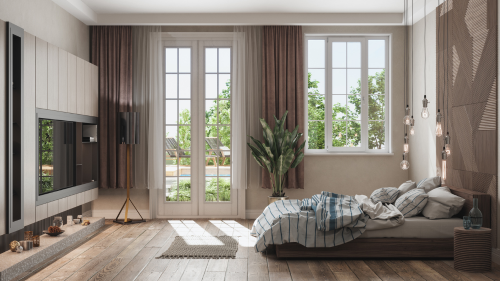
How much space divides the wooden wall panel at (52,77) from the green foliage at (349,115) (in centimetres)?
330

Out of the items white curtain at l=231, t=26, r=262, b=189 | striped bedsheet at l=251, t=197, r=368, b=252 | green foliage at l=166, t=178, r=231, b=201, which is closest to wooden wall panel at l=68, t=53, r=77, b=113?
green foliage at l=166, t=178, r=231, b=201

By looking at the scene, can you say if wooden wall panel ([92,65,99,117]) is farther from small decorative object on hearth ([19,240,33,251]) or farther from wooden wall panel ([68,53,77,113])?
small decorative object on hearth ([19,240,33,251])

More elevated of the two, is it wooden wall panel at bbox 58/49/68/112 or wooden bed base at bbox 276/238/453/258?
wooden wall panel at bbox 58/49/68/112

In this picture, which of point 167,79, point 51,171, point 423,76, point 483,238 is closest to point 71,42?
point 167,79

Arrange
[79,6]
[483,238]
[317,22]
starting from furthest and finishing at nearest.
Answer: [317,22] < [79,6] < [483,238]

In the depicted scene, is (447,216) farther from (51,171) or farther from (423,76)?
(51,171)

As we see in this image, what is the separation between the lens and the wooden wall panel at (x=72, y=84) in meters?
4.46

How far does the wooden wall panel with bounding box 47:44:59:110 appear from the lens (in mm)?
4010

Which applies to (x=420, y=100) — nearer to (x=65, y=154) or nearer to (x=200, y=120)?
(x=200, y=120)

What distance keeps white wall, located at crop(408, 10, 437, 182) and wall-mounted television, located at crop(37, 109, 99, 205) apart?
168 inches

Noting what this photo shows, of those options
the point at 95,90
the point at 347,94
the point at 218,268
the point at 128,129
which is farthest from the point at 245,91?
the point at 218,268

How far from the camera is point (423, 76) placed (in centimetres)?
518

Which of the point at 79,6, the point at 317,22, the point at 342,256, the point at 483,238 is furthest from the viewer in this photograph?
the point at 317,22

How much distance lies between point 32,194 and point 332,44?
4272 mm
